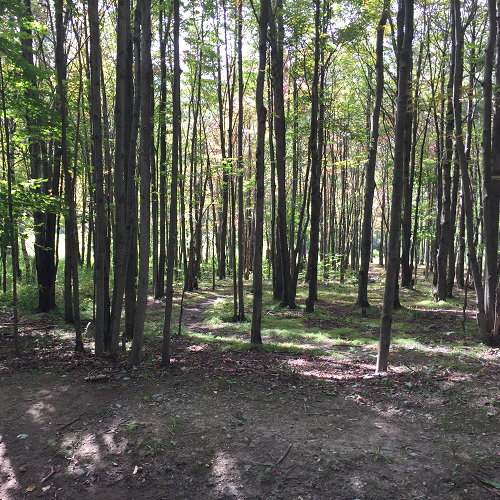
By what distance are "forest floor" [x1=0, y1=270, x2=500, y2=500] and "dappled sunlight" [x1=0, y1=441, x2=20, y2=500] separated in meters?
0.01

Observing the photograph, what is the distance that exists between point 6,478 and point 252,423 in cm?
245

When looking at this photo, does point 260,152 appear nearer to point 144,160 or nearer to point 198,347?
point 144,160

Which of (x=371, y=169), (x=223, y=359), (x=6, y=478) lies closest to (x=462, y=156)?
(x=371, y=169)

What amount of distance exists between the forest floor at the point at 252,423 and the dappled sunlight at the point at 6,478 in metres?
0.01

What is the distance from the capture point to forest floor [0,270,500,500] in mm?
3201

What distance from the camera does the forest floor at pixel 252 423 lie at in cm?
320

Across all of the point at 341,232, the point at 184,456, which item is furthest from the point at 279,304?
the point at 341,232

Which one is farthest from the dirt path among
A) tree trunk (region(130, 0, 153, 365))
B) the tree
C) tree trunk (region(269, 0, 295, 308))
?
tree trunk (region(269, 0, 295, 308))

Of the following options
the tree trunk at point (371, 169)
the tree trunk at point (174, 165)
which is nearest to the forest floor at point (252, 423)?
the tree trunk at point (174, 165)

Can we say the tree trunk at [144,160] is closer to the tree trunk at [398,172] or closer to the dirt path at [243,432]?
the dirt path at [243,432]

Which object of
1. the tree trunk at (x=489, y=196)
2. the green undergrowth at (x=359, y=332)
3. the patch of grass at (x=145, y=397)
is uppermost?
the tree trunk at (x=489, y=196)

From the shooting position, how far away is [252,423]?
4.16 metres

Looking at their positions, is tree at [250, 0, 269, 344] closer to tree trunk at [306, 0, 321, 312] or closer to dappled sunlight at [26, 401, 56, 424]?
dappled sunlight at [26, 401, 56, 424]

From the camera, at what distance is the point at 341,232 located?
80.2ft
